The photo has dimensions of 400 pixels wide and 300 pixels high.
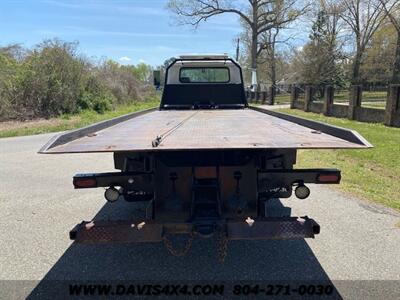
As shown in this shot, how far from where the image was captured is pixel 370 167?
26.7ft

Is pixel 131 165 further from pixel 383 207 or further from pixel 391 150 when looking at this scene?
pixel 391 150

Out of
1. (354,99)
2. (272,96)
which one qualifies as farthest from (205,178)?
(272,96)

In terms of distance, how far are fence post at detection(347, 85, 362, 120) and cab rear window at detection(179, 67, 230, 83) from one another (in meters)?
11.5

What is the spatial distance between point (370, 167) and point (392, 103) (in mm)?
8152

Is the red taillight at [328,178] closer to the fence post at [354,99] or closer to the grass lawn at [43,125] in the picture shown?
the grass lawn at [43,125]

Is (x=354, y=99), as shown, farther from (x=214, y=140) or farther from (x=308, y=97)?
(x=214, y=140)

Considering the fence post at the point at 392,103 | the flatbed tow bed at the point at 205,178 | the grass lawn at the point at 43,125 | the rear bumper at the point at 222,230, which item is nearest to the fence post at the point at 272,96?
the grass lawn at the point at 43,125

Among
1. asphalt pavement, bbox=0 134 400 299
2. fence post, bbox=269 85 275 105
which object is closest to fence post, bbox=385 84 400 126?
asphalt pavement, bbox=0 134 400 299

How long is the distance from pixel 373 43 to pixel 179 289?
4840 cm

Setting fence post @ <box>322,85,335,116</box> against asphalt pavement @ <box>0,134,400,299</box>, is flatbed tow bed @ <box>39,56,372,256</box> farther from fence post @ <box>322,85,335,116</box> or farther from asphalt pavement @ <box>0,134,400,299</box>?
fence post @ <box>322,85,335,116</box>

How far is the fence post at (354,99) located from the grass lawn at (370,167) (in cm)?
669

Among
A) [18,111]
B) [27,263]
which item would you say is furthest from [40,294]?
[18,111]

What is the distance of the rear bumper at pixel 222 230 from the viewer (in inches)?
129

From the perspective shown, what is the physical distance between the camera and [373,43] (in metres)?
45.0
